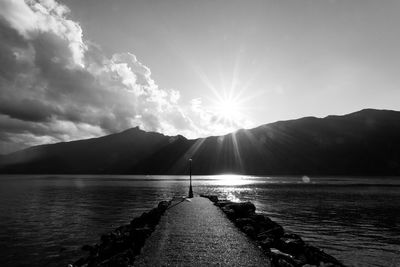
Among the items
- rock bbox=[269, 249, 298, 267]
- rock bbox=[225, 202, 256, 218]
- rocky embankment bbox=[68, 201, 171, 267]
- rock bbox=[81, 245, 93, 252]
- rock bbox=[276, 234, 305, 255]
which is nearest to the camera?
rock bbox=[269, 249, 298, 267]

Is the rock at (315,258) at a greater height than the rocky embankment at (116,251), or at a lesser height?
lesser

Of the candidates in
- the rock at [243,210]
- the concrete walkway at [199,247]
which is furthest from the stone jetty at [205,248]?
the rock at [243,210]

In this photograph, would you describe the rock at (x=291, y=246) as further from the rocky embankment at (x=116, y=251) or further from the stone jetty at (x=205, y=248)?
the rocky embankment at (x=116, y=251)

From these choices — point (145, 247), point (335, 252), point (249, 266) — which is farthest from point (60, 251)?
point (335, 252)

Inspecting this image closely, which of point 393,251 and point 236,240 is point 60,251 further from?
point 393,251

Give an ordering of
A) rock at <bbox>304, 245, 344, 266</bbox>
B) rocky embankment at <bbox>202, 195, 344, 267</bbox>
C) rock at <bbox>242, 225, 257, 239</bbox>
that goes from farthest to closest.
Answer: rock at <bbox>242, 225, 257, 239</bbox>, rock at <bbox>304, 245, 344, 266</bbox>, rocky embankment at <bbox>202, 195, 344, 267</bbox>

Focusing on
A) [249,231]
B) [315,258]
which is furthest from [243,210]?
[315,258]

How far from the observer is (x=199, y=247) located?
51.2ft

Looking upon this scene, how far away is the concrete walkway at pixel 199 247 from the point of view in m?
13.2

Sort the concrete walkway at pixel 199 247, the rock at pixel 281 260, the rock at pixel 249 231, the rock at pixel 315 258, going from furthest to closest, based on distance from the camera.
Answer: the rock at pixel 249 231
the rock at pixel 315 258
the concrete walkway at pixel 199 247
the rock at pixel 281 260

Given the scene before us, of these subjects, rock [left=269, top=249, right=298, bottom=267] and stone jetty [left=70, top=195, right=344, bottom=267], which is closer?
rock [left=269, top=249, right=298, bottom=267]

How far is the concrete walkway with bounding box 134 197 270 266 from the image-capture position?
13.2 meters

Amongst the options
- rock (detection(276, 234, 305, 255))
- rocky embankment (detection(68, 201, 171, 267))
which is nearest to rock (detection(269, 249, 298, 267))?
rock (detection(276, 234, 305, 255))

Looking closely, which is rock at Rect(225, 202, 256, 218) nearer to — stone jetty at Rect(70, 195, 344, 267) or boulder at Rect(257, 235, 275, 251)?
stone jetty at Rect(70, 195, 344, 267)
